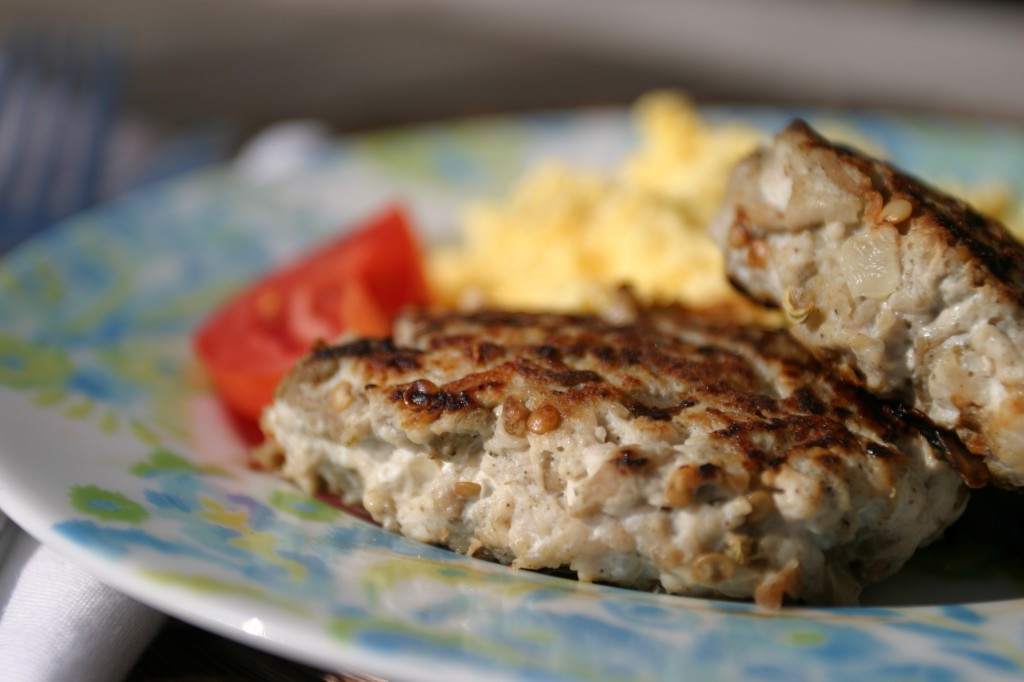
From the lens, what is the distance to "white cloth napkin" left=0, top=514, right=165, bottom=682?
169cm

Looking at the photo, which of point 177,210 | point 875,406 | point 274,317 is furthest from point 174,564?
point 177,210

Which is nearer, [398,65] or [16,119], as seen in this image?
[16,119]

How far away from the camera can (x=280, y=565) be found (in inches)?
64.7

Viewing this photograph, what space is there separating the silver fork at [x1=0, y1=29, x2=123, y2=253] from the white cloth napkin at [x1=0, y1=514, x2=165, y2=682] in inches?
88.8

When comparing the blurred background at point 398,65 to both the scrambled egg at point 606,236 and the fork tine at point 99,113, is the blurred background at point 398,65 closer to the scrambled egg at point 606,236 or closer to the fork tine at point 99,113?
the fork tine at point 99,113

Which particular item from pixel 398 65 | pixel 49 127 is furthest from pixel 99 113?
pixel 398 65

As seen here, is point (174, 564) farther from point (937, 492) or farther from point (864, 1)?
point (864, 1)

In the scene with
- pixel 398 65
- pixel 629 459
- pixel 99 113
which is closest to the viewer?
pixel 629 459

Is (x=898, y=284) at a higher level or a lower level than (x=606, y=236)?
lower

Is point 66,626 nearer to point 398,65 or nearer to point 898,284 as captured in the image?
point 898,284

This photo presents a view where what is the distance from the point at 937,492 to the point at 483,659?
35.3 inches

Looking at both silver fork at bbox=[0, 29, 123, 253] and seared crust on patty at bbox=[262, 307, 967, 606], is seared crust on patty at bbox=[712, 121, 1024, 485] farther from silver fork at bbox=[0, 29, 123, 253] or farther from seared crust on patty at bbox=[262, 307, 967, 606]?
silver fork at bbox=[0, 29, 123, 253]

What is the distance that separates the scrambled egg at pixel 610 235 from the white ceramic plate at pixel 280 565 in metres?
0.88

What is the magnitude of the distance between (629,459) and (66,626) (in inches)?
39.7
